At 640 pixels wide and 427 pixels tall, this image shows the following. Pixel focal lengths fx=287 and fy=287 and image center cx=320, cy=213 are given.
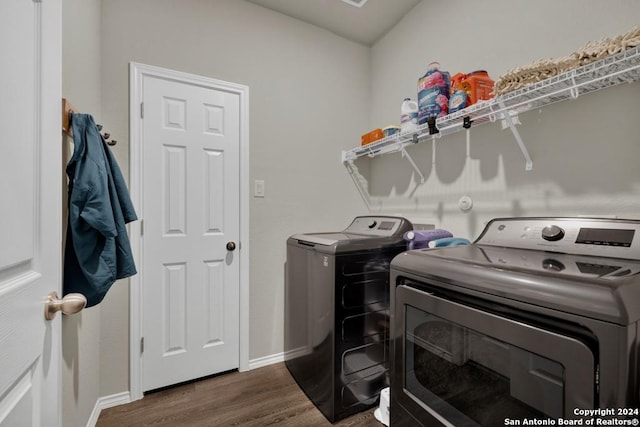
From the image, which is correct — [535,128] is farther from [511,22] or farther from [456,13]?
[456,13]

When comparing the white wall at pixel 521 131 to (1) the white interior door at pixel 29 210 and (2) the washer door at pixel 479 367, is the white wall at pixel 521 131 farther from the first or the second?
(1) the white interior door at pixel 29 210

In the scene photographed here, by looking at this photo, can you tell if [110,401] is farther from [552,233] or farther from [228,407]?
[552,233]

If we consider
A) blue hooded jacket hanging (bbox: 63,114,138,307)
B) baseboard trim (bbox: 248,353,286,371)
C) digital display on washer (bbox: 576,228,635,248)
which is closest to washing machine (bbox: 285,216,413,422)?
baseboard trim (bbox: 248,353,286,371)

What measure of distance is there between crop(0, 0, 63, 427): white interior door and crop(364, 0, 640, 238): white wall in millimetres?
1805

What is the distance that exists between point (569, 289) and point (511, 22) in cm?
152

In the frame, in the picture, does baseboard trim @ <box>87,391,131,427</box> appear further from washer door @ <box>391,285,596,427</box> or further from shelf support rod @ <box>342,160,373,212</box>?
shelf support rod @ <box>342,160,373,212</box>

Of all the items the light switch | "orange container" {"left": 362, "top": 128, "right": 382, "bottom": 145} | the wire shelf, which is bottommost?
the light switch

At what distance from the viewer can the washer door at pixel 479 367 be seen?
633 millimetres

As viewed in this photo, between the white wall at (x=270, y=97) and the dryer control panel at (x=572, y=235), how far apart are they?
1.37 m

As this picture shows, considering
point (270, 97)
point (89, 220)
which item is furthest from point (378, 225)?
point (89, 220)

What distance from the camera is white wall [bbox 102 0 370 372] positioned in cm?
173

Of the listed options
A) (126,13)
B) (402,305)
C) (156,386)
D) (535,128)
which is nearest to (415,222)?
(535,128)

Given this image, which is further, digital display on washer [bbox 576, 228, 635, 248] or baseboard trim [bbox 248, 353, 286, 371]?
baseboard trim [bbox 248, 353, 286, 371]

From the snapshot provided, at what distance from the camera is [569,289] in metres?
0.63
